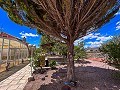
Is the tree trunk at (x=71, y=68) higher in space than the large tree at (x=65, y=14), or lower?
lower

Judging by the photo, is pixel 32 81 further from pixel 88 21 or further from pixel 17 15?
pixel 88 21

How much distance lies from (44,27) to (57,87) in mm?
2730

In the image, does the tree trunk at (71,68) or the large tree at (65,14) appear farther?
the tree trunk at (71,68)

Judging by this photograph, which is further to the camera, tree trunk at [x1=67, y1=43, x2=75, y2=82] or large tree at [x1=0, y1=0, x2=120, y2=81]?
tree trunk at [x1=67, y1=43, x2=75, y2=82]

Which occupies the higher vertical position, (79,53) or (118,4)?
(118,4)

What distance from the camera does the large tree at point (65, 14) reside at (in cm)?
579

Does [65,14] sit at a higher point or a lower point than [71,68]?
higher

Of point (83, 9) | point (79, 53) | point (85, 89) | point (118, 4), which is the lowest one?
point (85, 89)

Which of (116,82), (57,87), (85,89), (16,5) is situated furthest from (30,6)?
(116,82)

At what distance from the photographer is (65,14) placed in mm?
5816

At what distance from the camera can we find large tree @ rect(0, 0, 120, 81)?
5785mm

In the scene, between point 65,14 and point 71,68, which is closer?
point 65,14

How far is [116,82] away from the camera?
283 inches

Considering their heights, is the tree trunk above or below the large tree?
below
